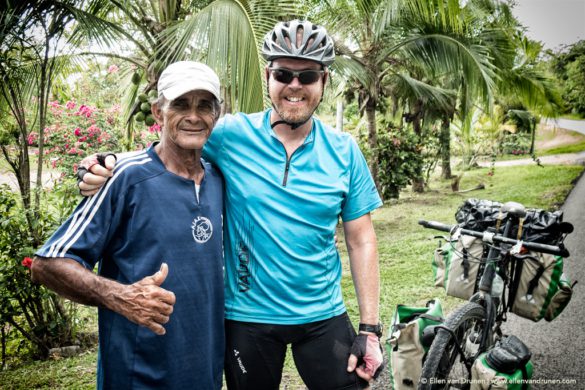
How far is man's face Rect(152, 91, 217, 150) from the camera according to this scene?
6.62 ft

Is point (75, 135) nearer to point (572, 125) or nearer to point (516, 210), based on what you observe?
point (516, 210)

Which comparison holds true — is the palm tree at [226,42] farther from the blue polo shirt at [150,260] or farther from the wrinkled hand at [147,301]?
the wrinkled hand at [147,301]

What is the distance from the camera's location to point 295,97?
2.28m

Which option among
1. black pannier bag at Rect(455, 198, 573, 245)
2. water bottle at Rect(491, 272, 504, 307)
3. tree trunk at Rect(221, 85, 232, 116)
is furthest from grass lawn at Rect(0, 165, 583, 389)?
tree trunk at Rect(221, 85, 232, 116)

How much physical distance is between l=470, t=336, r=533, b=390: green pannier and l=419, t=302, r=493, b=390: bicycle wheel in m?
0.12

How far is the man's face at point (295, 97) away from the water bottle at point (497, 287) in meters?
2.09

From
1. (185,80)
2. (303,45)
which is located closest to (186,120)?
(185,80)

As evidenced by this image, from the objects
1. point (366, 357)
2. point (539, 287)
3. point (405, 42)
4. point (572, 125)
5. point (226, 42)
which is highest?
point (405, 42)

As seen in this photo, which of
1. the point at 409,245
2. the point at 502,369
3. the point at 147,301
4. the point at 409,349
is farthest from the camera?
the point at 409,245

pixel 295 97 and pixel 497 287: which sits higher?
pixel 295 97

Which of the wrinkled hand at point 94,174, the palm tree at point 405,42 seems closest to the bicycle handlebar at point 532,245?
the wrinkled hand at point 94,174

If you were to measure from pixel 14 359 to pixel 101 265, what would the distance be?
3.89 metres

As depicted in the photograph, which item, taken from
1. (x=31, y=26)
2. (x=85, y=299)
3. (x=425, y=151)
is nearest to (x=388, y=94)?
(x=425, y=151)

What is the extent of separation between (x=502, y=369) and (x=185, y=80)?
251 centimetres
